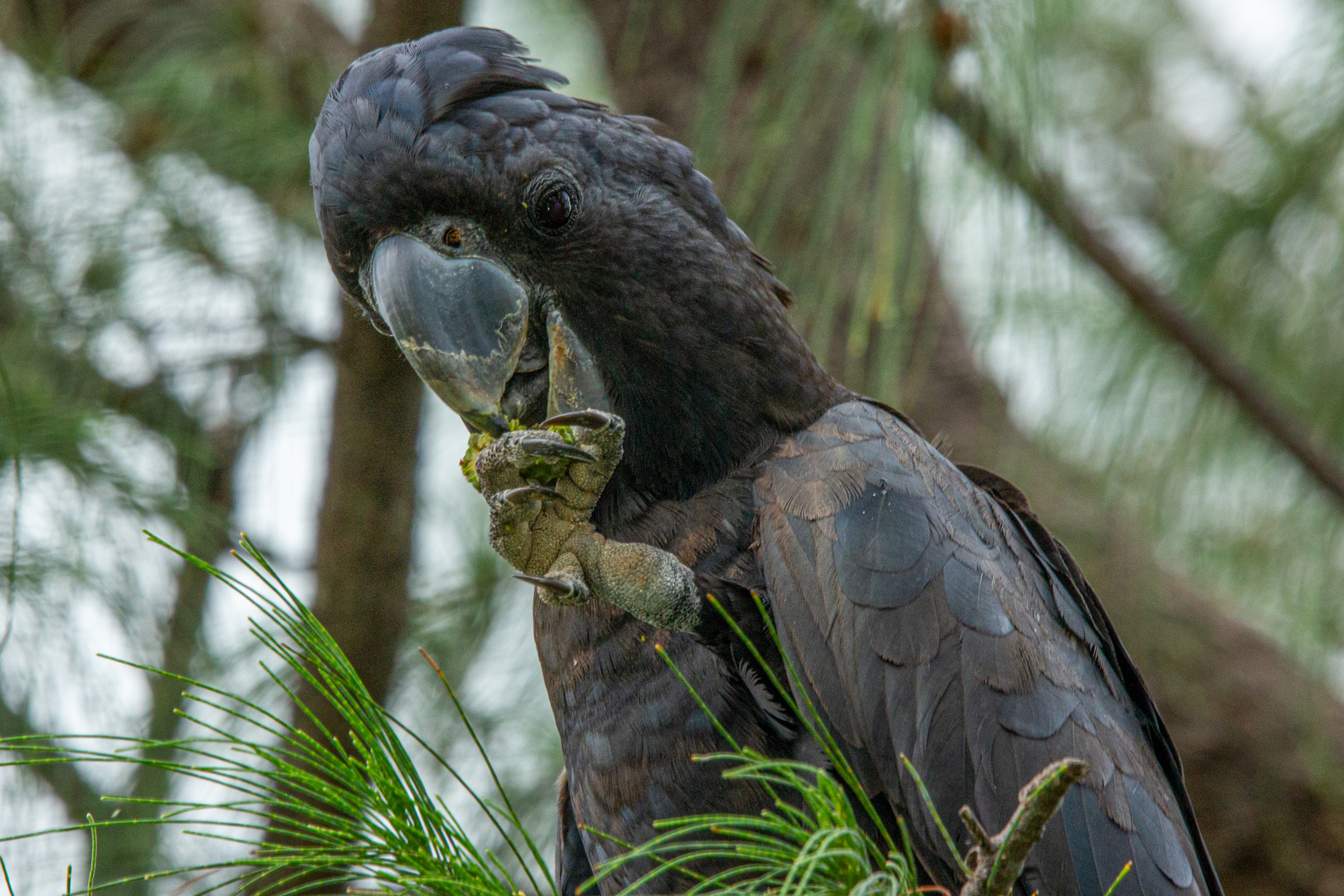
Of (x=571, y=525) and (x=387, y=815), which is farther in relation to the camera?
(x=571, y=525)

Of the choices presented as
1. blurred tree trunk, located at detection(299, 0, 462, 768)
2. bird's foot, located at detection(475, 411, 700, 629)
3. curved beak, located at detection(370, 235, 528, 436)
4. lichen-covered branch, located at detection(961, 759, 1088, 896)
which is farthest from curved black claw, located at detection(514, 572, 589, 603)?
blurred tree trunk, located at detection(299, 0, 462, 768)

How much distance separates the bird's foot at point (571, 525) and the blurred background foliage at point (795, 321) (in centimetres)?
74

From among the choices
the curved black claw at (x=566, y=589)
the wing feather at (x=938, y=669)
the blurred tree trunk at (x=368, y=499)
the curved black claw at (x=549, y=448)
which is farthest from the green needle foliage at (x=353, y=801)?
the blurred tree trunk at (x=368, y=499)

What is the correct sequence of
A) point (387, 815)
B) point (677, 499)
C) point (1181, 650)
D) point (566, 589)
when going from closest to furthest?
point (387, 815)
point (566, 589)
point (677, 499)
point (1181, 650)

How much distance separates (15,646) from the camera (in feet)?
10.2

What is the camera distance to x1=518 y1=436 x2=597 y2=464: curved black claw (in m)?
1.80

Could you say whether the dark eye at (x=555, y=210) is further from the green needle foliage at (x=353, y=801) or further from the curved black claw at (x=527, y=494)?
the green needle foliage at (x=353, y=801)

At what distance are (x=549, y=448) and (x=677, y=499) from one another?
339 millimetres

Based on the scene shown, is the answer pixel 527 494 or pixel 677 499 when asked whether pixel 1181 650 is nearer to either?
pixel 677 499

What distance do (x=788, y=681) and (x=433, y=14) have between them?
157 cm

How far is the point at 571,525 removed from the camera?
1874mm

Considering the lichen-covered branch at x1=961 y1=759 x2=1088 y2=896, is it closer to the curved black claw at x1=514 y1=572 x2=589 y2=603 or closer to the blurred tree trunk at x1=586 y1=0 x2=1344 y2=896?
the curved black claw at x1=514 y1=572 x2=589 y2=603

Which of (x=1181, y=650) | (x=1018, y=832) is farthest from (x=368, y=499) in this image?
(x=1181, y=650)

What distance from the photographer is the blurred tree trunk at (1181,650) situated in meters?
3.93
